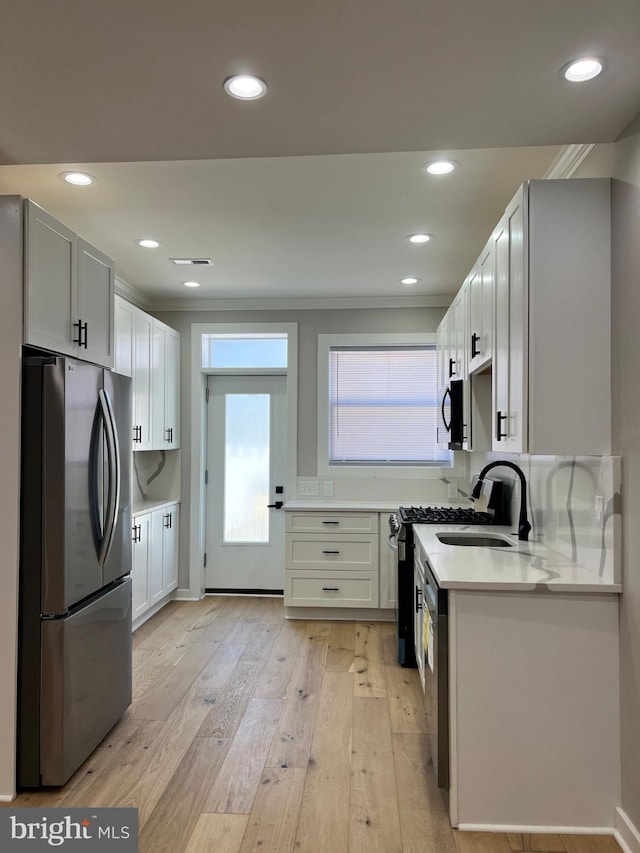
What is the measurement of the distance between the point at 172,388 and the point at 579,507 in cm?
363

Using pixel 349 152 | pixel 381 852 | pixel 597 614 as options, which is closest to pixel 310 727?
pixel 381 852

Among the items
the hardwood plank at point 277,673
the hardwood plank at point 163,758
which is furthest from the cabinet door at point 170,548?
the hardwood plank at point 163,758

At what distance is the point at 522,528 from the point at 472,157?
184 centimetres

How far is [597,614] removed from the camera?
213 cm

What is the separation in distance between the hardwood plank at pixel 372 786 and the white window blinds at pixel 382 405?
2.43 meters

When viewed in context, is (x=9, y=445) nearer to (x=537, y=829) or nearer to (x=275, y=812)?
(x=275, y=812)

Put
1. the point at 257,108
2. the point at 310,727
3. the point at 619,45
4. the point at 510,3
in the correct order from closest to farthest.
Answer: the point at 510,3
the point at 619,45
the point at 257,108
the point at 310,727

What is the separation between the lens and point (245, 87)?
1.85m

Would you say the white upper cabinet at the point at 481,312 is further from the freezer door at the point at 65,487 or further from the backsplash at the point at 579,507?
the freezer door at the point at 65,487

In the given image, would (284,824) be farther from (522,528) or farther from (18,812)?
(522,528)

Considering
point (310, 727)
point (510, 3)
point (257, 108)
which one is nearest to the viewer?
point (510, 3)

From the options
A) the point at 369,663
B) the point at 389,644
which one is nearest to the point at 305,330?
the point at 389,644

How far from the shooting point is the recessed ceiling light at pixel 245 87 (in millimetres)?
1807

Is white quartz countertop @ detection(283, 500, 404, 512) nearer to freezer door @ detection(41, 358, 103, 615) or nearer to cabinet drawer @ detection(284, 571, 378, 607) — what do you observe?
cabinet drawer @ detection(284, 571, 378, 607)
